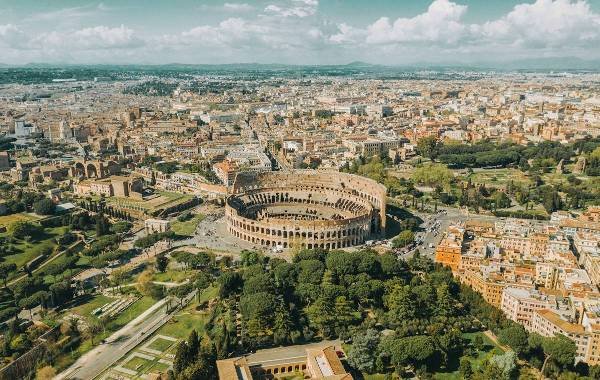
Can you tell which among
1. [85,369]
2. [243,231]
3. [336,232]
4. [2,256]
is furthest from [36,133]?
[85,369]

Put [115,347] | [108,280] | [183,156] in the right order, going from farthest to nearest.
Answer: [183,156]
[108,280]
[115,347]

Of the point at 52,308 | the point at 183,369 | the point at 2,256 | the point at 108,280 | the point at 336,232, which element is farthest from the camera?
the point at 336,232

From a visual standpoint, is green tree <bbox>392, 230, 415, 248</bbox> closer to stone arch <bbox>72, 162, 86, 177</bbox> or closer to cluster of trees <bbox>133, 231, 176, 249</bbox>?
cluster of trees <bbox>133, 231, 176, 249</bbox>

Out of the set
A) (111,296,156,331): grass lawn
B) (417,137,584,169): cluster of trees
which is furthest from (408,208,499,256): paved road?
(111,296,156,331): grass lawn

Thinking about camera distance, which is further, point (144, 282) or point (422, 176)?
point (422, 176)

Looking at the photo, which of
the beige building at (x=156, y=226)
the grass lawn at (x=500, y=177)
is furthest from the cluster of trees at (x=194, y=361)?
the grass lawn at (x=500, y=177)

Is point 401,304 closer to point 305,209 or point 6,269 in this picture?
point 305,209

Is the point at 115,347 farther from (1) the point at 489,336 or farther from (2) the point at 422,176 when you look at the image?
(2) the point at 422,176

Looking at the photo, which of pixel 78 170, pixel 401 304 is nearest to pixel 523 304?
pixel 401 304
